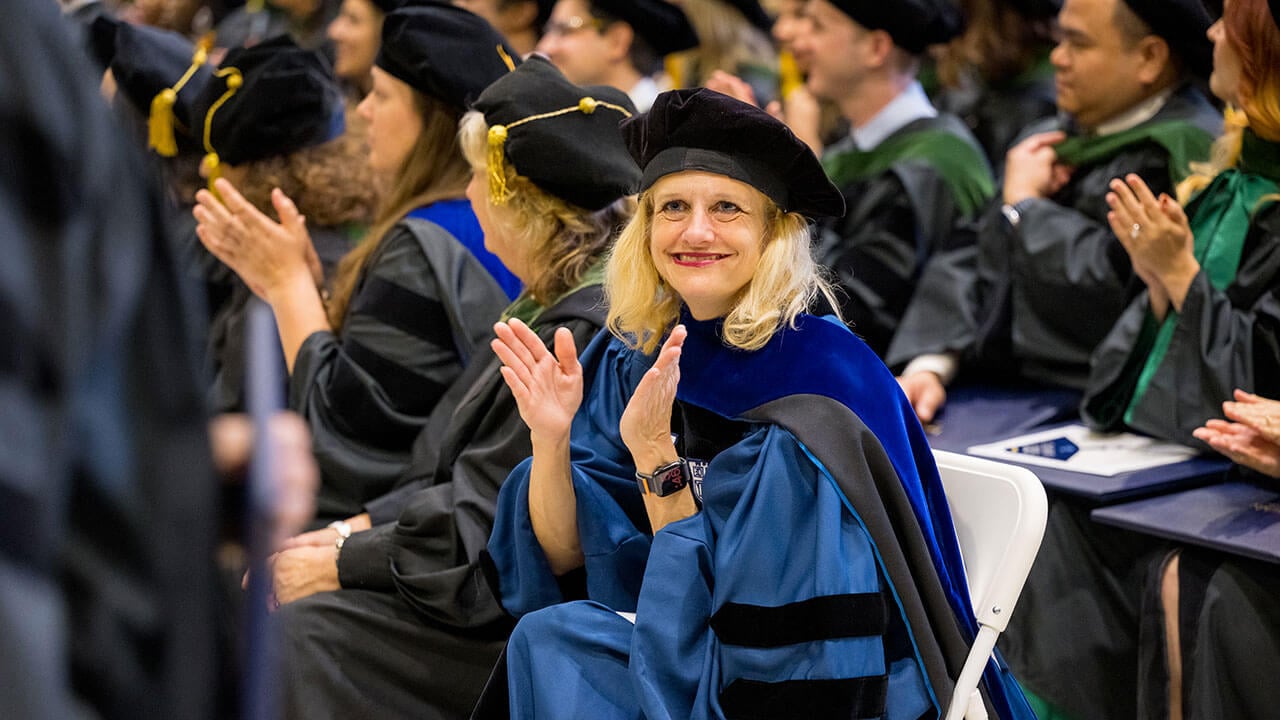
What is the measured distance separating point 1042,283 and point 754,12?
2114 mm

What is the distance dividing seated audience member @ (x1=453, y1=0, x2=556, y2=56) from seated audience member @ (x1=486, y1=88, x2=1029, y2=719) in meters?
3.26

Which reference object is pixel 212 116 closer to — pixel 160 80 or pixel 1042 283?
A: pixel 160 80

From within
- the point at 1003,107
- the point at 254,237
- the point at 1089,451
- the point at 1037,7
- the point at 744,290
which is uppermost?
the point at 1037,7

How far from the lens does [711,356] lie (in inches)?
88.7

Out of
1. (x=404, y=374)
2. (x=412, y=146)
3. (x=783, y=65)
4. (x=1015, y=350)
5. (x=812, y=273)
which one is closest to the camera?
(x=812, y=273)

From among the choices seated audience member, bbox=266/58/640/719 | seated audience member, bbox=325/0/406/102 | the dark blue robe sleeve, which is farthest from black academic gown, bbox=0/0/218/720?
seated audience member, bbox=325/0/406/102

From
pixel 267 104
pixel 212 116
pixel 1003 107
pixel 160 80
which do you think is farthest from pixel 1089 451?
pixel 160 80

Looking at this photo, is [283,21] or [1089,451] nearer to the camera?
[1089,451]

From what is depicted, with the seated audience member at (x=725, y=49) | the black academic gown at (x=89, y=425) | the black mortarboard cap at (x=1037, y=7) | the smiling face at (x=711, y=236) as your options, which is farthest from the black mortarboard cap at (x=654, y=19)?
the black academic gown at (x=89, y=425)

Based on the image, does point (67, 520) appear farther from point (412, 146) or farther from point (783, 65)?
point (783, 65)

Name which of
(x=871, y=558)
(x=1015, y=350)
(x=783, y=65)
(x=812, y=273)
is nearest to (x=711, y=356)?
(x=812, y=273)

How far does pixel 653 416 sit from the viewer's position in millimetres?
2195

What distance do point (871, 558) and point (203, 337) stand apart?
144 cm

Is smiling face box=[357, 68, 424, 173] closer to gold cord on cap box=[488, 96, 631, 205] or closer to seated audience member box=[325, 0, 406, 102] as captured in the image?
gold cord on cap box=[488, 96, 631, 205]
